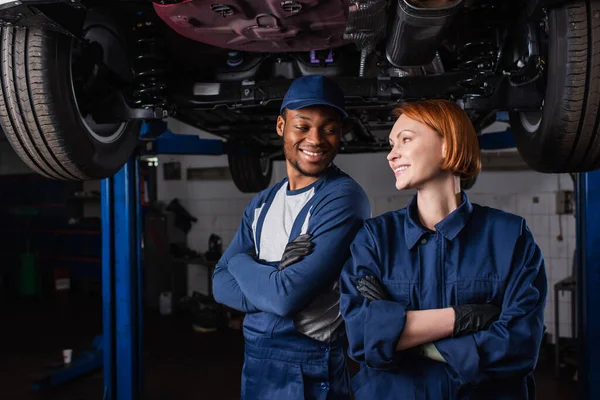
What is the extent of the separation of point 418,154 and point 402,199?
13.7 ft

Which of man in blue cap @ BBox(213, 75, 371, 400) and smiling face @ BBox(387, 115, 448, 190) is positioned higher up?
smiling face @ BBox(387, 115, 448, 190)

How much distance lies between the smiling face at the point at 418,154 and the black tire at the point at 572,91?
55cm

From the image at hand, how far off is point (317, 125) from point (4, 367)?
3643 mm

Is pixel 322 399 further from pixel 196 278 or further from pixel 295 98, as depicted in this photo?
pixel 196 278

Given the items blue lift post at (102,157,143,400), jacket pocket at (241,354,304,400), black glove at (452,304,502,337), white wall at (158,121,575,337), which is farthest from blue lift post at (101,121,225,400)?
white wall at (158,121,575,337)

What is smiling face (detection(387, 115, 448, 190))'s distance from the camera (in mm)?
1004

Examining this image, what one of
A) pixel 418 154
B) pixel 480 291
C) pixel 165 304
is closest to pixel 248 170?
pixel 165 304

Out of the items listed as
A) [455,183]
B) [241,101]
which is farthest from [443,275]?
[241,101]

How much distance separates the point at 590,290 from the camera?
6.11ft

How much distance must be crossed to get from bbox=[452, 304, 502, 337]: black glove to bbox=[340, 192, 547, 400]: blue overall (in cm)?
2

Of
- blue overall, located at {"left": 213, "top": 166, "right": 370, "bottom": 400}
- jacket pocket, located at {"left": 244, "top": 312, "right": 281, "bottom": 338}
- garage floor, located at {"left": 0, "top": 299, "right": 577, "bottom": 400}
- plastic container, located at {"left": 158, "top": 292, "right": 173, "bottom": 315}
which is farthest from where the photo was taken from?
plastic container, located at {"left": 158, "top": 292, "right": 173, "bottom": 315}

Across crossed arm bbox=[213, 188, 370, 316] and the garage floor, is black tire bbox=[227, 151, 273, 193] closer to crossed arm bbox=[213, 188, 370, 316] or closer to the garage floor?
the garage floor

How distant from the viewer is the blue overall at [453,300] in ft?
2.92

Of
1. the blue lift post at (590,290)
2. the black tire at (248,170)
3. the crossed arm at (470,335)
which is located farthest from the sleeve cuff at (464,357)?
the black tire at (248,170)
